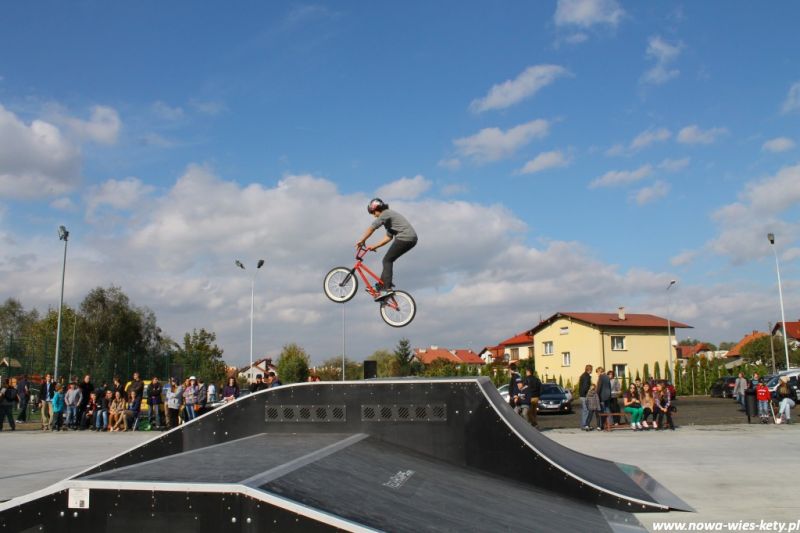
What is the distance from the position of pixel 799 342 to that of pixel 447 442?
385 ft

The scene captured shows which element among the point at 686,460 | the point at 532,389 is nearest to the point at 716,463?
the point at 686,460

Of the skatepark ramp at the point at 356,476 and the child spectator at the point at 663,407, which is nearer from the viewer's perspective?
the skatepark ramp at the point at 356,476

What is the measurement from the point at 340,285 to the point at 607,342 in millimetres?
48448

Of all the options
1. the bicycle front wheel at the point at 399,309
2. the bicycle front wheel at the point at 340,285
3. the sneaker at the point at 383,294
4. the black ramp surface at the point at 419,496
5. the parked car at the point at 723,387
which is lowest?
the parked car at the point at 723,387

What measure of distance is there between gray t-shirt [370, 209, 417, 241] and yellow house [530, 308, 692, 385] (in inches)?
1838

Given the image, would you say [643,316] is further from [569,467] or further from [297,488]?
[297,488]

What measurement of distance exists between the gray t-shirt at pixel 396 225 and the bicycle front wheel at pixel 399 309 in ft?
4.45

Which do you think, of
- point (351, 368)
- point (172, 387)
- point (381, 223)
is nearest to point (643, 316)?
point (351, 368)

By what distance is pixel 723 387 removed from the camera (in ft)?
134

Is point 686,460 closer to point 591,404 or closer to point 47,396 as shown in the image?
point 591,404

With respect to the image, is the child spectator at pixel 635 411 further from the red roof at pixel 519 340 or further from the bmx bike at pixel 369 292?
the red roof at pixel 519 340

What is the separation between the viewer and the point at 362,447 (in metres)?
6.25

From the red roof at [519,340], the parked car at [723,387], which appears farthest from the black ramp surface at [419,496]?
the red roof at [519,340]

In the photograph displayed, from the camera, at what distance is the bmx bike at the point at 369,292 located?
37.4 feet
